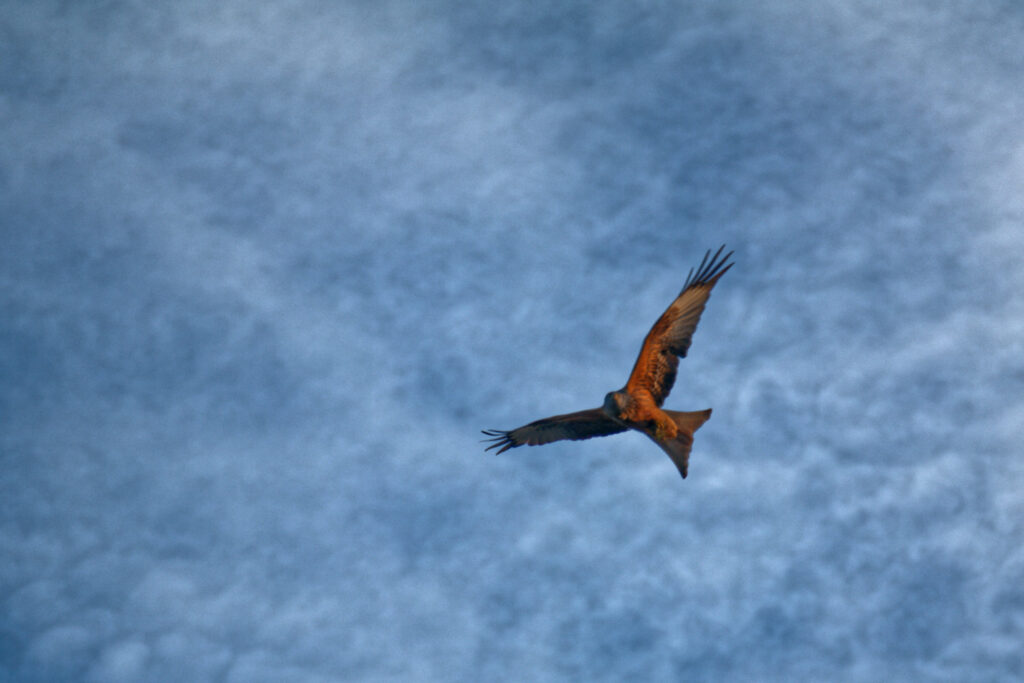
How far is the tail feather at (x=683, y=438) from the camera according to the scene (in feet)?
44.2

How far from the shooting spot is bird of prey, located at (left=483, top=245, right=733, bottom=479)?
1360 cm

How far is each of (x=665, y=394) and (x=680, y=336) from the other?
95 centimetres

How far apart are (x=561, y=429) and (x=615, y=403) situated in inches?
66.7

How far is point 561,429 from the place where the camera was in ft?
49.3

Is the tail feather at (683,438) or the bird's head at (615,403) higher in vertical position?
the bird's head at (615,403)

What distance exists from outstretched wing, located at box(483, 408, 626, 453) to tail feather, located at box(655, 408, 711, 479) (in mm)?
887

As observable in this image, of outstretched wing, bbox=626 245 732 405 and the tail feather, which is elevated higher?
outstretched wing, bbox=626 245 732 405

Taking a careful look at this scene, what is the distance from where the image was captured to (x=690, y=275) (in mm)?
14539

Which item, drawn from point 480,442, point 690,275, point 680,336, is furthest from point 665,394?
point 480,442

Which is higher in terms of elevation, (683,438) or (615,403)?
(615,403)

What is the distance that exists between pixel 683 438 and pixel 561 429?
2280 mm

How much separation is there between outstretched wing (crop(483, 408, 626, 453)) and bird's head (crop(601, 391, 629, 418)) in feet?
1.05

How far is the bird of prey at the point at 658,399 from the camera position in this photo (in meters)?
13.6

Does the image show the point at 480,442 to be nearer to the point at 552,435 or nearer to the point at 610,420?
the point at 552,435
